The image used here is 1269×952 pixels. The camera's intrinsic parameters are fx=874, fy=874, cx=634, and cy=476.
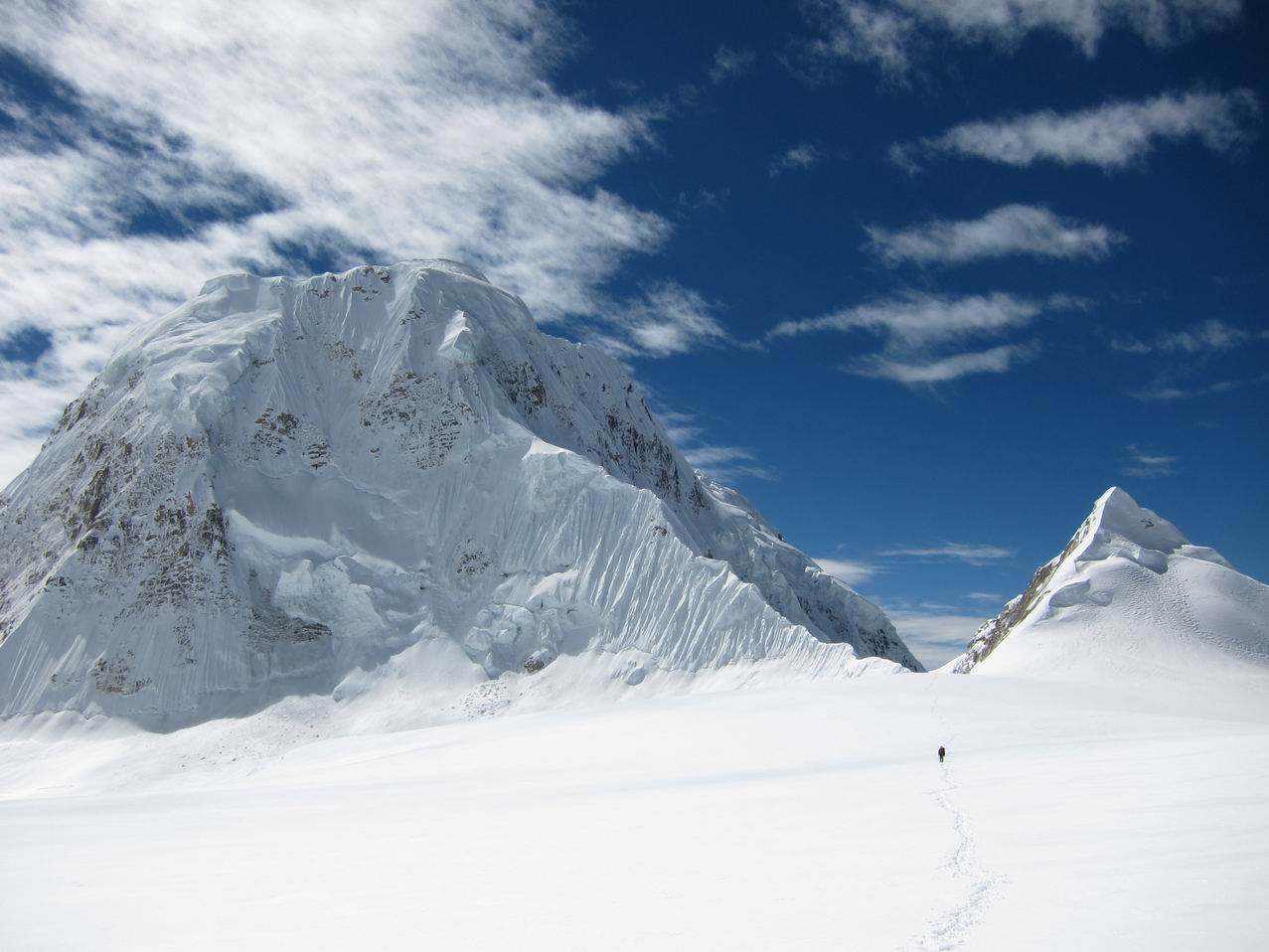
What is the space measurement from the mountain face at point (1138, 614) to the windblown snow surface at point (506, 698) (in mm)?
245

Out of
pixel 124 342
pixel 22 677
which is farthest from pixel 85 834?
pixel 124 342

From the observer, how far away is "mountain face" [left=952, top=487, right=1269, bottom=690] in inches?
1587

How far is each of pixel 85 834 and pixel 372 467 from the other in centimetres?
4170

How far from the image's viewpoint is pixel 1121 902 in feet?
27.5

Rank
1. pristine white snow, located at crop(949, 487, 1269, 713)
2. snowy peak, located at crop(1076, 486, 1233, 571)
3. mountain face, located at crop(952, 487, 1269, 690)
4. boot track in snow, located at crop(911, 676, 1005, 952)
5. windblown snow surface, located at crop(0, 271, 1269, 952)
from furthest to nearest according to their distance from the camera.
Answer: snowy peak, located at crop(1076, 486, 1233, 571)
mountain face, located at crop(952, 487, 1269, 690)
pristine white snow, located at crop(949, 487, 1269, 713)
windblown snow surface, located at crop(0, 271, 1269, 952)
boot track in snow, located at crop(911, 676, 1005, 952)

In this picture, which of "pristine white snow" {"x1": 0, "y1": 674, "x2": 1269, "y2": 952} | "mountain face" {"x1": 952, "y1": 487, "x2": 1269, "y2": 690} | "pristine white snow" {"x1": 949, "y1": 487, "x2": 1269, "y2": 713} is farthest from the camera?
"mountain face" {"x1": 952, "y1": 487, "x2": 1269, "y2": 690}

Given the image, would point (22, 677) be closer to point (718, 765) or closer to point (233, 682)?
point (233, 682)

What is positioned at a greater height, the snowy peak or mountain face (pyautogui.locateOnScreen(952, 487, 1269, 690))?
the snowy peak

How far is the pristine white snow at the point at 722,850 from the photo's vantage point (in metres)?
8.91

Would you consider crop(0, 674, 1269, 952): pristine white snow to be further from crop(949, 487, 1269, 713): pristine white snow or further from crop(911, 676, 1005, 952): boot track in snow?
crop(949, 487, 1269, 713): pristine white snow

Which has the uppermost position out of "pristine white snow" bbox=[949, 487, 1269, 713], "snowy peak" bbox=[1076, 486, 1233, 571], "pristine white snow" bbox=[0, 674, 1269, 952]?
"snowy peak" bbox=[1076, 486, 1233, 571]

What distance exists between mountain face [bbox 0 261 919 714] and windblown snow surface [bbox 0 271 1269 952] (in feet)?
0.76

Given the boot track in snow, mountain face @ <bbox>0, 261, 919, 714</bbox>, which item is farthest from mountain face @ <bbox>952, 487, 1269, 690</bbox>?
the boot track in snow

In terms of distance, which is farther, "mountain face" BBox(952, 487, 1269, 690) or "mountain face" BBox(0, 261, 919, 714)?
"mountain face" BBox(0, 261, 919, 714)
